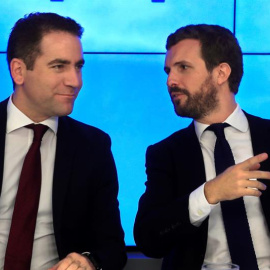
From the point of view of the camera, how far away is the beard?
2.58m

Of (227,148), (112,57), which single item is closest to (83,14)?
→ (112,57)

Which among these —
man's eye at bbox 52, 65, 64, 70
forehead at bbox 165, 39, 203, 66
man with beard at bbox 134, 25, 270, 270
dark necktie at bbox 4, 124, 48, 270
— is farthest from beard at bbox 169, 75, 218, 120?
dark necktie at bbox 4, 124, 48, 270

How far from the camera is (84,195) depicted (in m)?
2.49

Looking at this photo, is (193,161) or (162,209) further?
(193,161)

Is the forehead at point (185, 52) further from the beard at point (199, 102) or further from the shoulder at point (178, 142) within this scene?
the shoulder at point (178, 142)

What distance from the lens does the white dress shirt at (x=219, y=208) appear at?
2.27 metres

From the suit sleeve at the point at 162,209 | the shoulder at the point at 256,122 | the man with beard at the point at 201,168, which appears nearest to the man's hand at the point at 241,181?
the man with beard at the point at 201,168

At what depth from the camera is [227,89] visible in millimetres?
2676

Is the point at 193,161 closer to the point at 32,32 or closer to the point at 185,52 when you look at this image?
the point at 185,52

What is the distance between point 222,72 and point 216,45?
12 centimetres

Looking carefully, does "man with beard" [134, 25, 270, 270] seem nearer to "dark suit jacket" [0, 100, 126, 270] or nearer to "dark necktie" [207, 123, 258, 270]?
"dark necktie" [207, 123, 258, 270]

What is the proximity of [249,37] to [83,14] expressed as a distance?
766 millimetres

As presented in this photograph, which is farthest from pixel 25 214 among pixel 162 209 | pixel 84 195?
pixel 162 209

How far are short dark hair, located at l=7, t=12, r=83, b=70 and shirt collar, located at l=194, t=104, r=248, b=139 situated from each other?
24.2 inches
